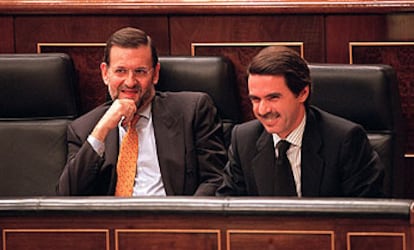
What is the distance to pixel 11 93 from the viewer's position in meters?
2.25

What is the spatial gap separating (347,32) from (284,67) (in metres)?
0.37

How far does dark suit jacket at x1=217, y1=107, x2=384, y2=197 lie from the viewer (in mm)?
1825

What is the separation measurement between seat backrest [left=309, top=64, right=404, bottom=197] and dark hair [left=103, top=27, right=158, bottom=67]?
31cm

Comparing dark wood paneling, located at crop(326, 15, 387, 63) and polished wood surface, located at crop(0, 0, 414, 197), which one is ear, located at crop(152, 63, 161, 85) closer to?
polished wood surface, located at crop(0, 0, 414, 197)

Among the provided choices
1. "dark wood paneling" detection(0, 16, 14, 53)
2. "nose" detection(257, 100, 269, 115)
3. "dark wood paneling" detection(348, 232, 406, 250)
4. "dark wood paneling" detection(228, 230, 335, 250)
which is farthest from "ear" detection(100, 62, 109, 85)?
"dark wood paneling" detection(348, 232, 406, 250)

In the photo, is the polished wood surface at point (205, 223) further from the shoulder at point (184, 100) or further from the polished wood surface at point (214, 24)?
the polished wood surface at point (214, 24)

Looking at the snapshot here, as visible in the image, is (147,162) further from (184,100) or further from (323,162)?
(323,162)

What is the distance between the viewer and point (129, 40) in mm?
2105

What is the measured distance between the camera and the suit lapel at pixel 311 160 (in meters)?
1.85

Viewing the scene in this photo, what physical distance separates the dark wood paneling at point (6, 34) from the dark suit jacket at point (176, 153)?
1.11 feet

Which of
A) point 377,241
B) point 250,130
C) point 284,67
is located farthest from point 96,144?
point 377,241

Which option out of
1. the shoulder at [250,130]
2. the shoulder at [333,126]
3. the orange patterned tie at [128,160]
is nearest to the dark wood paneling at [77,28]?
the orange patterned tie at [128,160]

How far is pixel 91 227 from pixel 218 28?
72 centimetres

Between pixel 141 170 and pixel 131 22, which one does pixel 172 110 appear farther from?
pixel 131 22
